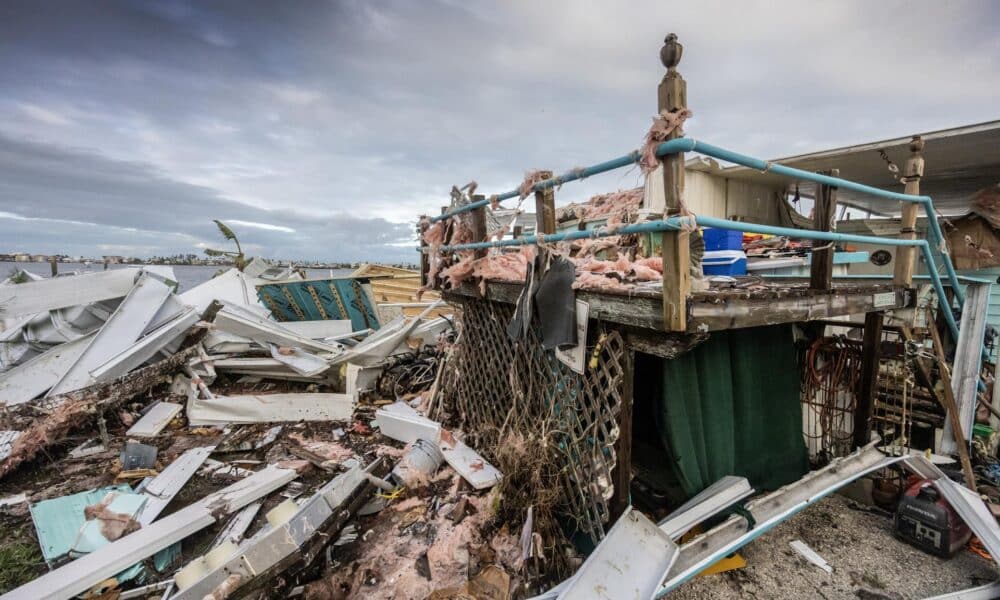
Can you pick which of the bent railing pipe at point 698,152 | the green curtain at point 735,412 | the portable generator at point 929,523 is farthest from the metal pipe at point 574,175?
the portable generator at point 929,523

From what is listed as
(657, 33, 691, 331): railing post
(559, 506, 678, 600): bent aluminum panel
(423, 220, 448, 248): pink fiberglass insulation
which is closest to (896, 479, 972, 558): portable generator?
(559, 506, 678, 600): bent aluminum panel

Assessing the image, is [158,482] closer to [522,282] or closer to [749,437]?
[522,282]

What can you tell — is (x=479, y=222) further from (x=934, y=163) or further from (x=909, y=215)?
(x=934, y=163)

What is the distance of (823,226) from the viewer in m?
3.27

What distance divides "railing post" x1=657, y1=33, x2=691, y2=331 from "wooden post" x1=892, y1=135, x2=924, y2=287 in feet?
10.4

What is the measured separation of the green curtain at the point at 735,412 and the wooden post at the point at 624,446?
443mm

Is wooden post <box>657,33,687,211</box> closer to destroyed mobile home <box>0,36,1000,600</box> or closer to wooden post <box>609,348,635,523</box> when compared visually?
destroyed mobile home <box>0,36,1000,600</box>

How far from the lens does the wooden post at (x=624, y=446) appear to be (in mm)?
2678

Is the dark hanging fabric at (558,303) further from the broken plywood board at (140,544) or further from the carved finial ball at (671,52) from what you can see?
the broken plywood board at (140,544)

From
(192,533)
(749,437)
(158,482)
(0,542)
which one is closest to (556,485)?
(749,437)

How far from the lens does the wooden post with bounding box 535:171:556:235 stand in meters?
3.13

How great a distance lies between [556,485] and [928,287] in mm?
6102

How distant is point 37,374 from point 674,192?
933 cm

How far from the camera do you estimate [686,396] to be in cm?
313
